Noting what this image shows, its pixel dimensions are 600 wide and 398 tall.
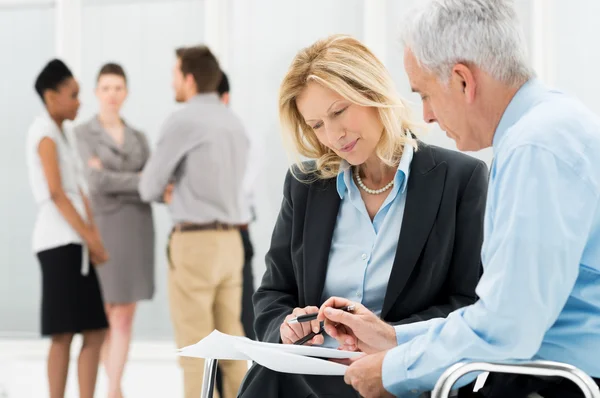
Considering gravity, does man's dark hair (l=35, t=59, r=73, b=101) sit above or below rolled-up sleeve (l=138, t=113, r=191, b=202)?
above

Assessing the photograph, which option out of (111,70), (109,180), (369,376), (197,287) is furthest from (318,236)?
(111,70)

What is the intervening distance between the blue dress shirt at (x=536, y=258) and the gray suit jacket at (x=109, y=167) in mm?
3155

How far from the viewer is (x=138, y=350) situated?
4.76m

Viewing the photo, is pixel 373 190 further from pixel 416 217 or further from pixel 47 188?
pixel 47 188

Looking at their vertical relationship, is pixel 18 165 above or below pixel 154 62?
below

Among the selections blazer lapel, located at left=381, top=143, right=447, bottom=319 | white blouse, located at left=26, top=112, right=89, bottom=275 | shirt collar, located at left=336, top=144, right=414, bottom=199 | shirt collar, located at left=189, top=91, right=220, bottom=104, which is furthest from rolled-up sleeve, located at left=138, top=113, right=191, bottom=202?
blazer lapel, located at left=381, top=143, right=447, bottom=319

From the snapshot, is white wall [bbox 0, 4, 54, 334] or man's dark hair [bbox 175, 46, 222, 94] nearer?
man's dark hair [bbox 175, 46, 222, 94]

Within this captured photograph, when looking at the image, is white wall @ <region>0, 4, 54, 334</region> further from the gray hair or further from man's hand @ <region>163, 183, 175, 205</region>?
the gray hair

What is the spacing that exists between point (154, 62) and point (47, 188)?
1.40m

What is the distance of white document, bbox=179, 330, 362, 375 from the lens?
1372 mm

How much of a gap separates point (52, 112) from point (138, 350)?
65.0 inches

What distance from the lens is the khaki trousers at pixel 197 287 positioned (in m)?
3.73

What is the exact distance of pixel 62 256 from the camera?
3729mm

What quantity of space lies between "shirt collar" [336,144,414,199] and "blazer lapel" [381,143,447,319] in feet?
0.05
